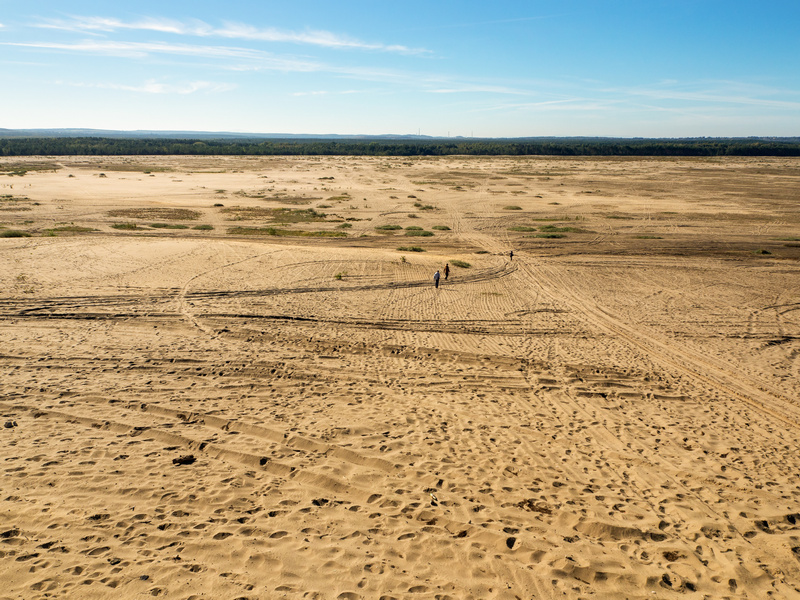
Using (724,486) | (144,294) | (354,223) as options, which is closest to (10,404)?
(144,294)

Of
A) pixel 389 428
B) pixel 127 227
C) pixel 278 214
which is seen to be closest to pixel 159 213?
pixel 127 227

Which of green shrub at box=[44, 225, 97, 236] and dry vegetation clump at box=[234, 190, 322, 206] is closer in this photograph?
green shrub at box=[44, 225, 97, 236]

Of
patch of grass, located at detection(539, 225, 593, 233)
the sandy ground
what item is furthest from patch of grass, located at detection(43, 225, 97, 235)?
patch of grass, located at detection(539, 225, 593, 233)

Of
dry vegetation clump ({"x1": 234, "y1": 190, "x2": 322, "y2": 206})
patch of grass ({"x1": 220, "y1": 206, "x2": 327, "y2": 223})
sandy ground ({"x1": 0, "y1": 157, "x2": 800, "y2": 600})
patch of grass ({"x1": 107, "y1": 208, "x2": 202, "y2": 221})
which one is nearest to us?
sandy ground ({"x1": 0, "y1": 157, "x2": 800, "y2": 600})

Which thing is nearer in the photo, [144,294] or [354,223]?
[144,294]

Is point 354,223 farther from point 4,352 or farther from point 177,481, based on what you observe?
point 177,481

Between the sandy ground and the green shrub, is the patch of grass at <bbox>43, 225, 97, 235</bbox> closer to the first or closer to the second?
the green shrub

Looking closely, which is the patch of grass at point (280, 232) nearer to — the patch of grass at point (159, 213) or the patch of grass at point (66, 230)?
the patch of grass at point (159, 213)
